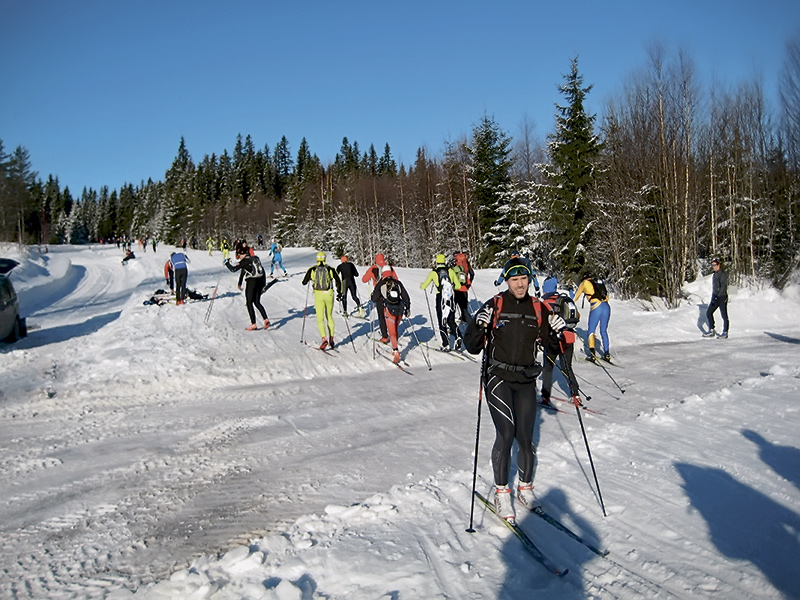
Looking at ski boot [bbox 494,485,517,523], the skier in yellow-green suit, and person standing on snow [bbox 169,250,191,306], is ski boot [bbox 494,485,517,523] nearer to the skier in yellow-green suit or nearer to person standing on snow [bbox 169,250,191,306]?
the skier in yellow-green suit

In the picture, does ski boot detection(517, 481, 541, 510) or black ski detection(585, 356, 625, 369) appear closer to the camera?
ski boot detection(517, 481, 541, 510)

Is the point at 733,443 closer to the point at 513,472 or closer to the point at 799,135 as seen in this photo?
the point at 513,472

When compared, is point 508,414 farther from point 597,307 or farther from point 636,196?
point 636,196

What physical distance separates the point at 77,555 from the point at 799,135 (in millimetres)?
32495

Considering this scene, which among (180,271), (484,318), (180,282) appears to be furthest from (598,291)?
(180,282)

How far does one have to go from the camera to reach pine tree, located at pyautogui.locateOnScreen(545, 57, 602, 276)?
28.2 metres

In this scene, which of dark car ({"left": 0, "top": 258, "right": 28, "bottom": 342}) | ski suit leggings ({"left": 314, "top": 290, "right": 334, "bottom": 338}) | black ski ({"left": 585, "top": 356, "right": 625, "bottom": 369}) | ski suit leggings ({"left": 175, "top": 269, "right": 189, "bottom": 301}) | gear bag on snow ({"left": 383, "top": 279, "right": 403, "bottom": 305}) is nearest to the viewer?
dark car ({"left": 0, "top": 258, "right": 28, "bottom": 342})

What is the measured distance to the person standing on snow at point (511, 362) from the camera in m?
4.65

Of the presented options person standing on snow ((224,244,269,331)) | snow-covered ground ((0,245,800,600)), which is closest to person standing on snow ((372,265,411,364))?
snow-covered ground ((0,245,800,600))

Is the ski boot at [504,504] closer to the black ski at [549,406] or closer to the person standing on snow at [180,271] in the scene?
the black ski at [549,406]

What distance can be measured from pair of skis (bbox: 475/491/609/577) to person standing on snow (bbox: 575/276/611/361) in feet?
26.4

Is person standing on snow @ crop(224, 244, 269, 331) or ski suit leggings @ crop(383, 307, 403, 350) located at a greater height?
person standing on snow @ crop(224, 244, 269, 331)

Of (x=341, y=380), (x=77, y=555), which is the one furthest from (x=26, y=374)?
(x=77, y=555)

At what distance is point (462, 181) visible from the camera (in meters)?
45.8
